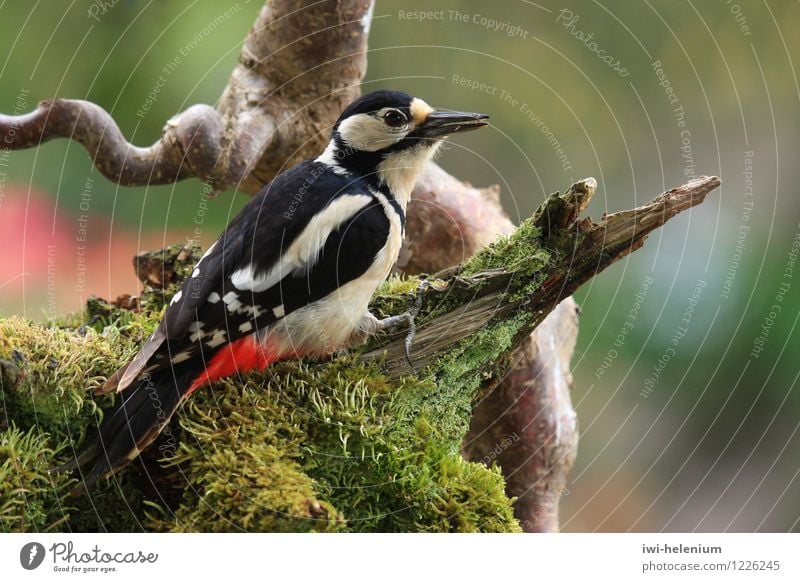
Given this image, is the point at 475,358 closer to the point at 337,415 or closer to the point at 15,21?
the point at 337,415

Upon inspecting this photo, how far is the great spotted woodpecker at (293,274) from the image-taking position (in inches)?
58.2

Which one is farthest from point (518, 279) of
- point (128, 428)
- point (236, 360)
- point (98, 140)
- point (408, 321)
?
point (98, 140)

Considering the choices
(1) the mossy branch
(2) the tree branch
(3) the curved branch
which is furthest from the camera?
(2) the tree branch

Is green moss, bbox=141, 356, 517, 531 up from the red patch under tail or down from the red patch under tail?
down

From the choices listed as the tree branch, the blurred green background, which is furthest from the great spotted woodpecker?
the blurred green background

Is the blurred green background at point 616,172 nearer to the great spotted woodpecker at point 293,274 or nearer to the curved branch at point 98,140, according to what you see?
the curved branch at point 98,140

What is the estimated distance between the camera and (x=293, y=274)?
1.67m

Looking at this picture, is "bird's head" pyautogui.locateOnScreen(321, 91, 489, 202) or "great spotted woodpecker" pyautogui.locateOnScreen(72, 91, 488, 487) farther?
"bird's head" pyautogui.locateOnScreen(321, 91, 489, 202)

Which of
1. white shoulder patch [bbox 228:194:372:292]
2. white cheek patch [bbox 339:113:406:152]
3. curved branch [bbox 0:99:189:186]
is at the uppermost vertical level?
white cheek patch [bbox 339:113:406:152]

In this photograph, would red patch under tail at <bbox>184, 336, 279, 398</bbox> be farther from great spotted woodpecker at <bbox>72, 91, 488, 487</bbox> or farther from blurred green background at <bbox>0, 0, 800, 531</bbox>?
blurred green background at <bbox>0, 0, 800, 531</bbox>

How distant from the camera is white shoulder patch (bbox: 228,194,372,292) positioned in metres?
1.64

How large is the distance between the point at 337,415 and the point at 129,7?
1.65m

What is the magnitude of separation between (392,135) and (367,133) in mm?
57

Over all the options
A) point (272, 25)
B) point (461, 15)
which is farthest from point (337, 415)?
point (461, 15)
